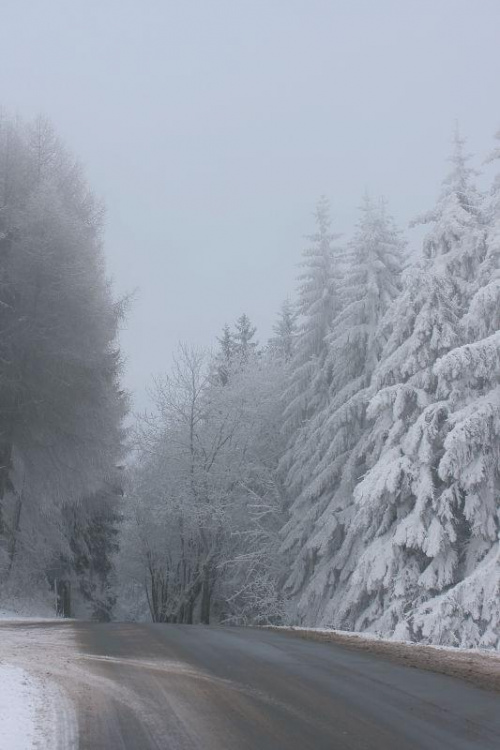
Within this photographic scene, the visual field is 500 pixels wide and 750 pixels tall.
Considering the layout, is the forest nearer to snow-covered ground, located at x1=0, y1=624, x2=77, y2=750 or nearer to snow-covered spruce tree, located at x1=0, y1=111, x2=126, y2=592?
snow-covered spruce tree, located at x1=0, y1=111, x2=126, y2=592

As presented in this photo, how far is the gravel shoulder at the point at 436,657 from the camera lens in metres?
9.50

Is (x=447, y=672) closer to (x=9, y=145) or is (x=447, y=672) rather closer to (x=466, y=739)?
(x=466, y=739)

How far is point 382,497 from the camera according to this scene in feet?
67.3

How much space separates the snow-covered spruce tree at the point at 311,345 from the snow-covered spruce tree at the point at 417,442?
7987mm

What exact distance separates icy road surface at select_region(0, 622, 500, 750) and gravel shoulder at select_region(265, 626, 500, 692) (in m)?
0.37

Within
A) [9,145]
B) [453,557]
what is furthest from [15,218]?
[453,557]

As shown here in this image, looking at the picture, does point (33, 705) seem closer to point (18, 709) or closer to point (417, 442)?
point (18, 709)

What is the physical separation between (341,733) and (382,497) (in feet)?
47.0

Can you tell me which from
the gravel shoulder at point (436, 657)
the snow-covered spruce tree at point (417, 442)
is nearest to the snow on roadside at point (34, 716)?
the gravel shoulder at point (436, 657)

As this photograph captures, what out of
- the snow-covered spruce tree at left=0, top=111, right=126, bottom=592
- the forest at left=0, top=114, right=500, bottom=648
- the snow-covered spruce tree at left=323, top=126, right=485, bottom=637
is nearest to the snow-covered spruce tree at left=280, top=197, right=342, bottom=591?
the forest at left=0, top=114, right=500, bottom=648

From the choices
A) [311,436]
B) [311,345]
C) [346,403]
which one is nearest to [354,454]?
[346,403]

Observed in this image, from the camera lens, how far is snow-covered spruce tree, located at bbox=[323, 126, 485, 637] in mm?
19141

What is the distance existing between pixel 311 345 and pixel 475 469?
15037 millimetres

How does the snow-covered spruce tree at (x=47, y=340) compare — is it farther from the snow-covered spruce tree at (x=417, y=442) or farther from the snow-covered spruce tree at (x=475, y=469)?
the snow-covered spruce tree at (x=475, y=469)
